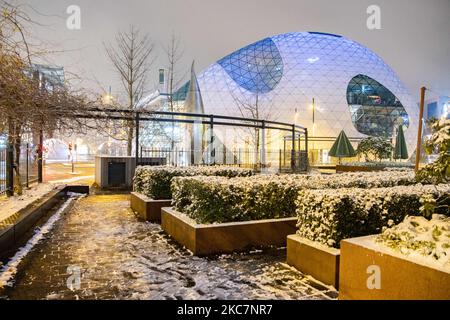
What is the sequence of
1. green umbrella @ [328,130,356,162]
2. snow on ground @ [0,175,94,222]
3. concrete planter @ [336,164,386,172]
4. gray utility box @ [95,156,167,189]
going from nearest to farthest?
snow on ground @ [0,175,94,222] → gray utility box @ [95,156,167,189] → concrete planter @ [336,164,386,172] → green umbrella @ [328,130,356,162]

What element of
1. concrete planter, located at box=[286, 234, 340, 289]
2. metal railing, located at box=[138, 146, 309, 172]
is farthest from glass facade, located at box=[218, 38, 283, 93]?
concrete planter, located at box=[286, 234, 340, 289]

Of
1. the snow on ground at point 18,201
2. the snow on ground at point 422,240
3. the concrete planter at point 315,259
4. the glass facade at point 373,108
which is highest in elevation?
the glass facade at point 373,108

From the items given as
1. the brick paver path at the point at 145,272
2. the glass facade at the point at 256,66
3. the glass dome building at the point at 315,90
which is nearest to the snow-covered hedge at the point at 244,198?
the brick paver path at the point at 145,272

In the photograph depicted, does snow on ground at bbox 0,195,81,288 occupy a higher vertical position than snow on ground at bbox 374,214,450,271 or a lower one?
lower

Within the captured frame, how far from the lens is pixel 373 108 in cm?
5022

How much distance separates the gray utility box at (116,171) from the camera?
16.6 meters

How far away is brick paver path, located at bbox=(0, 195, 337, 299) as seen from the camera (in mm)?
4352

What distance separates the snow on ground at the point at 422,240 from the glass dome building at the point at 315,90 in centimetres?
3943

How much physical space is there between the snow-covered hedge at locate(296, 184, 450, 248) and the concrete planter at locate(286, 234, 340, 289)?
0.46ft

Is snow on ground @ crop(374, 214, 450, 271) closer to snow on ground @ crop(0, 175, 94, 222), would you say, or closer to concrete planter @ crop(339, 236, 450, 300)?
concrete planter @ crop(339, 236, 450, 300)

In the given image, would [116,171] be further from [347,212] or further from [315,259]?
[347,212]

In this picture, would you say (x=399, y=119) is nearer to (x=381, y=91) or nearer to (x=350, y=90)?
(x=381, y=91)

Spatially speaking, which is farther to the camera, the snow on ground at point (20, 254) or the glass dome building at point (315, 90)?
the glass dome building at point (315, 90)

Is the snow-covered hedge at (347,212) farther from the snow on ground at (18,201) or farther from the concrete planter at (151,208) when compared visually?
the snow on ground at (18,201)
